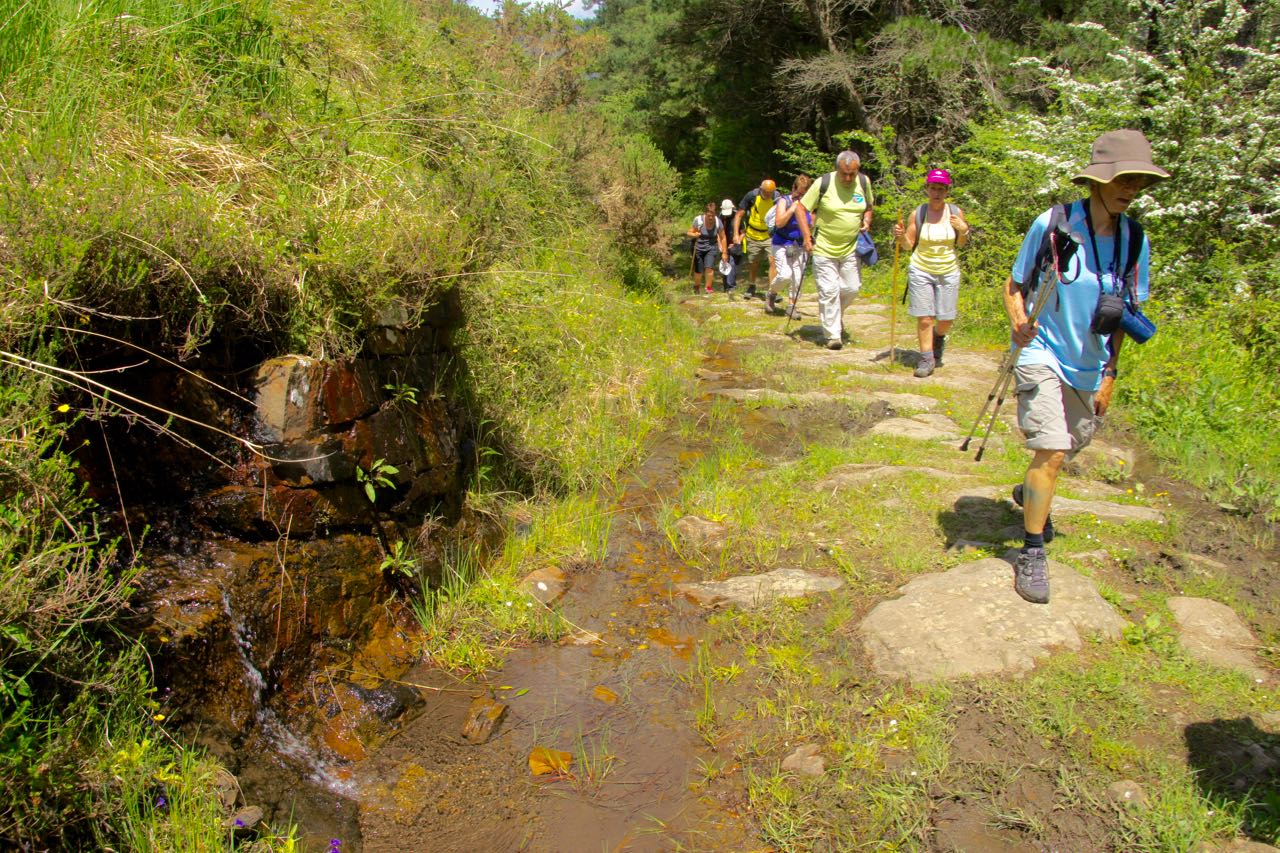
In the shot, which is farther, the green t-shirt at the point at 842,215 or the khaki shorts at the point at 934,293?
the green t-shirt at the point at 842,215

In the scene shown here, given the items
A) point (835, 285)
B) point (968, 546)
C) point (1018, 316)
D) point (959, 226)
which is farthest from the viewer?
point (835, 285)

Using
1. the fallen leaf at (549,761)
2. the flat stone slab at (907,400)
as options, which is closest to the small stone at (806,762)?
the fallen leaf at (549,761)

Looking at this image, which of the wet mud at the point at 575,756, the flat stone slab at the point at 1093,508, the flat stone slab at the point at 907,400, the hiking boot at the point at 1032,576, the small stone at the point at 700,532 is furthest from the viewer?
the flat stone slab at the point at 907,400

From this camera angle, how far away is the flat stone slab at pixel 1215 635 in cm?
379

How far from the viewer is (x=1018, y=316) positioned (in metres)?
4.29

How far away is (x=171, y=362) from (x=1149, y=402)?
7.08 meters

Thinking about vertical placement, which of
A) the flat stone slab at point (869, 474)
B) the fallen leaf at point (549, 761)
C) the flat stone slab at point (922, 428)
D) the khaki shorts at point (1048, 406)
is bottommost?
the fallen leaf at point (549, 761)

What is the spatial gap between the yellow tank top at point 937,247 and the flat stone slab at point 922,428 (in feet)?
5.40

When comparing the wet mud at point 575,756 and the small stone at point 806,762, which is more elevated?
the small stone at point 806,762

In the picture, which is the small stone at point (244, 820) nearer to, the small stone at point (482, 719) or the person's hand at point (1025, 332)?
the small stone at point (482, 719)

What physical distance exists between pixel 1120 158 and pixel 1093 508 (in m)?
2.35

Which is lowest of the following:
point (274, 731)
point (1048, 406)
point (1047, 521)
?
point (274, 731)

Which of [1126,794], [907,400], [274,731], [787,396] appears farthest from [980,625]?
[787,396]

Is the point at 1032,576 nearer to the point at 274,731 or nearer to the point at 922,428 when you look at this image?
the point at 922,428
